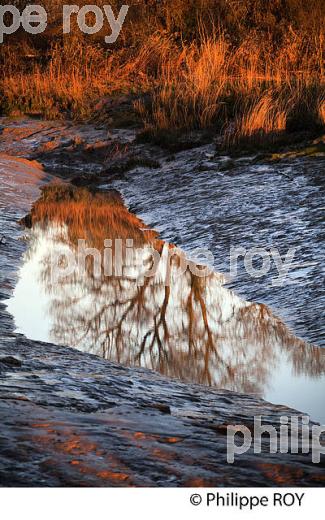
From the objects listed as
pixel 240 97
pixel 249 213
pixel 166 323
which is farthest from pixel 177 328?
pixel 240 97

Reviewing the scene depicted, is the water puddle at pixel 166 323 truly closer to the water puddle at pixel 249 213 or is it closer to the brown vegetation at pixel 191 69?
the water puddle at pixel 249 213

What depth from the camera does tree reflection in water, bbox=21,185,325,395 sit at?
17.6 ft

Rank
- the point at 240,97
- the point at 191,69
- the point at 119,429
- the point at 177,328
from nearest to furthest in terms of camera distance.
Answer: the point at 119,429 < the point at 177,328 < the point at 240,97 < the point at 191,69

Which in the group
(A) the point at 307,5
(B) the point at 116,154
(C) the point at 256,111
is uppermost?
(A) the point at 307,5

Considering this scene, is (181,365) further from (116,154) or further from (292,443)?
(116,154)

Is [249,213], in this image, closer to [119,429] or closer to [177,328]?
[177,328]

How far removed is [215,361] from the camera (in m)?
5.56

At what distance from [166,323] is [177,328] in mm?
123

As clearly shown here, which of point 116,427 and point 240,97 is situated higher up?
point 240,97

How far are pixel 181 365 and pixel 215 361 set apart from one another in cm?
24

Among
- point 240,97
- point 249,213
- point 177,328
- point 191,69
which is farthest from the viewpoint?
point 191,69

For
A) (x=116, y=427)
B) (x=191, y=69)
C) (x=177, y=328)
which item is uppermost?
(x=191, y=69)

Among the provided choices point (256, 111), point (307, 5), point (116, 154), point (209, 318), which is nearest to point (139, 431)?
point (209, 318)

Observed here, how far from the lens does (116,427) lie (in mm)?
3730
